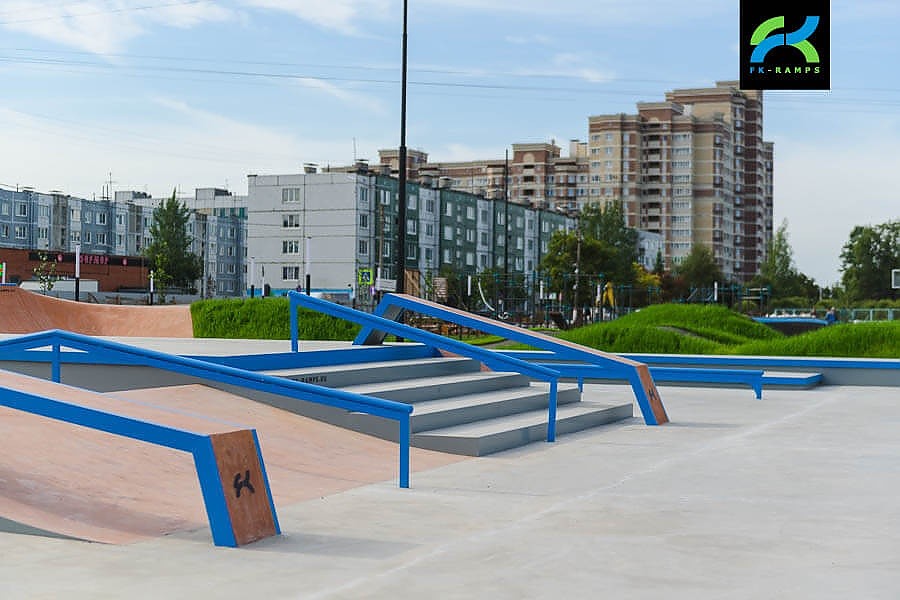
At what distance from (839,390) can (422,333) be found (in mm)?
10401

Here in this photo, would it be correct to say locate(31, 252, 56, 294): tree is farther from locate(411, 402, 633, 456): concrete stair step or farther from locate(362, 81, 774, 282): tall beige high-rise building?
locate(362, 81, 774, 282): tall beige high-rise building

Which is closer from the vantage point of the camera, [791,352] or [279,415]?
[279,415]

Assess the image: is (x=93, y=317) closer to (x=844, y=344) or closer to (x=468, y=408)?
(x=468, y=408)

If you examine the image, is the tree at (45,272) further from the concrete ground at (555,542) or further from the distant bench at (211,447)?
the distant bench at (211,447)

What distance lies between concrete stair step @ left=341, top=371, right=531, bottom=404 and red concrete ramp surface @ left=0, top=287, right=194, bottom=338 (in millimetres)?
8686

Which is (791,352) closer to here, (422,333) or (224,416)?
(422,333)

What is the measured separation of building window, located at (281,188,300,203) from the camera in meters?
90.7

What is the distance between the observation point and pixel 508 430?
425 inches

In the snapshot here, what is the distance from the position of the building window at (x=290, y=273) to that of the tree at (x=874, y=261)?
52040 millimetres

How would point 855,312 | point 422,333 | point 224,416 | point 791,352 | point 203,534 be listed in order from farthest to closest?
point 855,312, point 791,352, point 422,333, point 224,416, point 203,534

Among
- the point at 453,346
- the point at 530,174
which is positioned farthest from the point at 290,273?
the point at 453,346

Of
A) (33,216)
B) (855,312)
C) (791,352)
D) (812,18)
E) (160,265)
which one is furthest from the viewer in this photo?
(33,216)

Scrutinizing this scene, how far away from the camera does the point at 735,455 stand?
10.4 metres

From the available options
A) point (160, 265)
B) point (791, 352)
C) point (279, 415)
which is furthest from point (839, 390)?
point (160, 265)
